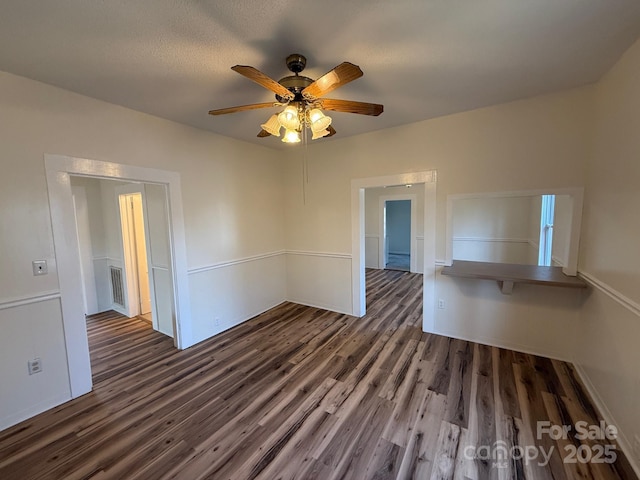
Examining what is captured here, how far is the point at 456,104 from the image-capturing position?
8.48ft

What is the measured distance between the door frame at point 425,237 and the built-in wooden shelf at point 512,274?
0.30m

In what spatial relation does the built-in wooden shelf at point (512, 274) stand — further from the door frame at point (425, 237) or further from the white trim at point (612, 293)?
the door frame at point (425, 237)

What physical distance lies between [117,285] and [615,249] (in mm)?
5944

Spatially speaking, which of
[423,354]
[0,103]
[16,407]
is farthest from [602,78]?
[16,407]

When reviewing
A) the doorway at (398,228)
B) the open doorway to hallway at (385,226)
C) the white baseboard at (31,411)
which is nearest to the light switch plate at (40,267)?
the white baseboard at (31,411)

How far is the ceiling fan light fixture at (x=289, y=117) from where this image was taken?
5.66 ft

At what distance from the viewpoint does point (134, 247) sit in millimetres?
3971

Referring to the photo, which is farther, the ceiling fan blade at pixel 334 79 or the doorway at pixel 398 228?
the doorway at pixel 398 228

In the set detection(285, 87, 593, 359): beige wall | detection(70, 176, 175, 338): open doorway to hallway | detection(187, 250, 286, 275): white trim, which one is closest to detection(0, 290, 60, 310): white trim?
detection(187, 250, 286, 275): white trim

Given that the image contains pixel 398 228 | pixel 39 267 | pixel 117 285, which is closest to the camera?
pixel 39 267

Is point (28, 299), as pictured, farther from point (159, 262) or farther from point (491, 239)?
point (491, 239)

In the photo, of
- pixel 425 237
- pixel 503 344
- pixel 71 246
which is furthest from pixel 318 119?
pixel 503 344

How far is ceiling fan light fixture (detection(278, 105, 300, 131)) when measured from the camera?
172 cm

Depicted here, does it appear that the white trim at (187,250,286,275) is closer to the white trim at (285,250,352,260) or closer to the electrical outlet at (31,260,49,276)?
the white trim at (285,250,352,260)
